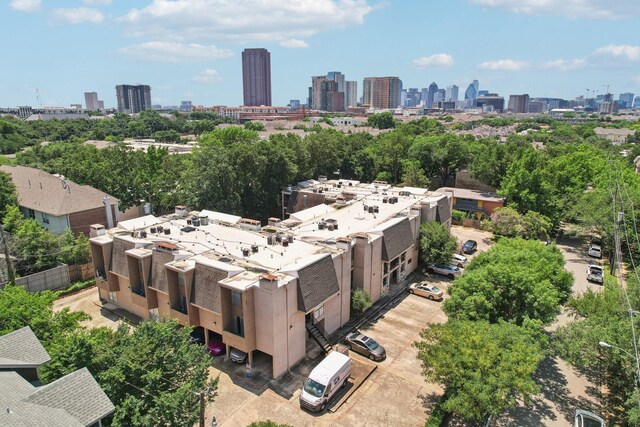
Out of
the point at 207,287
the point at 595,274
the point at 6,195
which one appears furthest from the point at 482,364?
the point at 6,195

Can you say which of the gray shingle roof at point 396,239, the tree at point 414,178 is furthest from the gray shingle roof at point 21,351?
the tree at point 414,178

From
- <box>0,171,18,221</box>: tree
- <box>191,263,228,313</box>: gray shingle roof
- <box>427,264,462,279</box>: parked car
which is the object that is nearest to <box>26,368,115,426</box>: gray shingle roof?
<box>191,263,228,313</box>: gray shingle roof

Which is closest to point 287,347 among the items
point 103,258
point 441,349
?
point 441,349

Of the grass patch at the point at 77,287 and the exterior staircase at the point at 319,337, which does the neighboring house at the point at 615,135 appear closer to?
the exterior staircase at the point at 319,337

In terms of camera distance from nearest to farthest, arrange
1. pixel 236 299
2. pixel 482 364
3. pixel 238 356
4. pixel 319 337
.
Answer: pixel 482 364, pixel 236 299, pixel 238 356, pixel 319 337

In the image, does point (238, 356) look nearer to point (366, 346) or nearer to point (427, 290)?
point (366, 346)

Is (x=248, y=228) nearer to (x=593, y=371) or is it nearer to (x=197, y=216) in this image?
(x=197, y=216)
